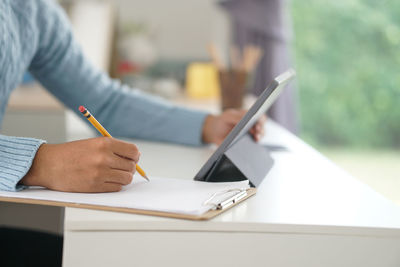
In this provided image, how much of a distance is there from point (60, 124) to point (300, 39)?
259 centimetres

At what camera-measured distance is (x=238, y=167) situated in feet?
2.73

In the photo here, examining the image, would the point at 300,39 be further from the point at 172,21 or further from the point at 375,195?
the point at 375,195

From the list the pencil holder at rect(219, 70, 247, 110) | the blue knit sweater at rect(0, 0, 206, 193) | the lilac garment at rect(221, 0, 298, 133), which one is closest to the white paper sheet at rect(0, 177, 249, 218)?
the blue knit sweater at rect(0, 0, 206, 193)

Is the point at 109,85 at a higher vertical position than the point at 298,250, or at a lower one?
higher

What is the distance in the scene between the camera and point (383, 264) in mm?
655

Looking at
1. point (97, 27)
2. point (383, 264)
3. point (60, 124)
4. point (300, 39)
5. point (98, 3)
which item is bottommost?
point (383, 264)

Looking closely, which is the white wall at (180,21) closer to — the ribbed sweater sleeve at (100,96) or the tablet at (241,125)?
the ribbed sweater sleeve at (100,96)

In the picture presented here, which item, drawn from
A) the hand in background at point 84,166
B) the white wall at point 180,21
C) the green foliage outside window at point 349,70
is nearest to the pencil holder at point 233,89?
the hand in background at point 84,166

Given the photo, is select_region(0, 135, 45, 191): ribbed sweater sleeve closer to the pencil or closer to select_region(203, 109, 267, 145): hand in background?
the pencil

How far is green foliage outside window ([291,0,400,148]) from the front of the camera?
152 inches

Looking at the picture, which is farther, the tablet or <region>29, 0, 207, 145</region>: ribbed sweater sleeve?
<region>29, 0, 207, 145</region>: ribbed sweater sleeve

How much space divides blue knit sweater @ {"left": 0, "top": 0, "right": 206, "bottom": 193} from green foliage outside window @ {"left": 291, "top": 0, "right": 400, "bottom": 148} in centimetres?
273

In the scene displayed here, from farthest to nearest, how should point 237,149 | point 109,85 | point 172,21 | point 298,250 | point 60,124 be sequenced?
point 172,21
point 60,124
point 109,85
point 237,149
point 298,250

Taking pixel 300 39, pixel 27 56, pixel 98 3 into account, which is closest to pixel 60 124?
pixel 27 56
